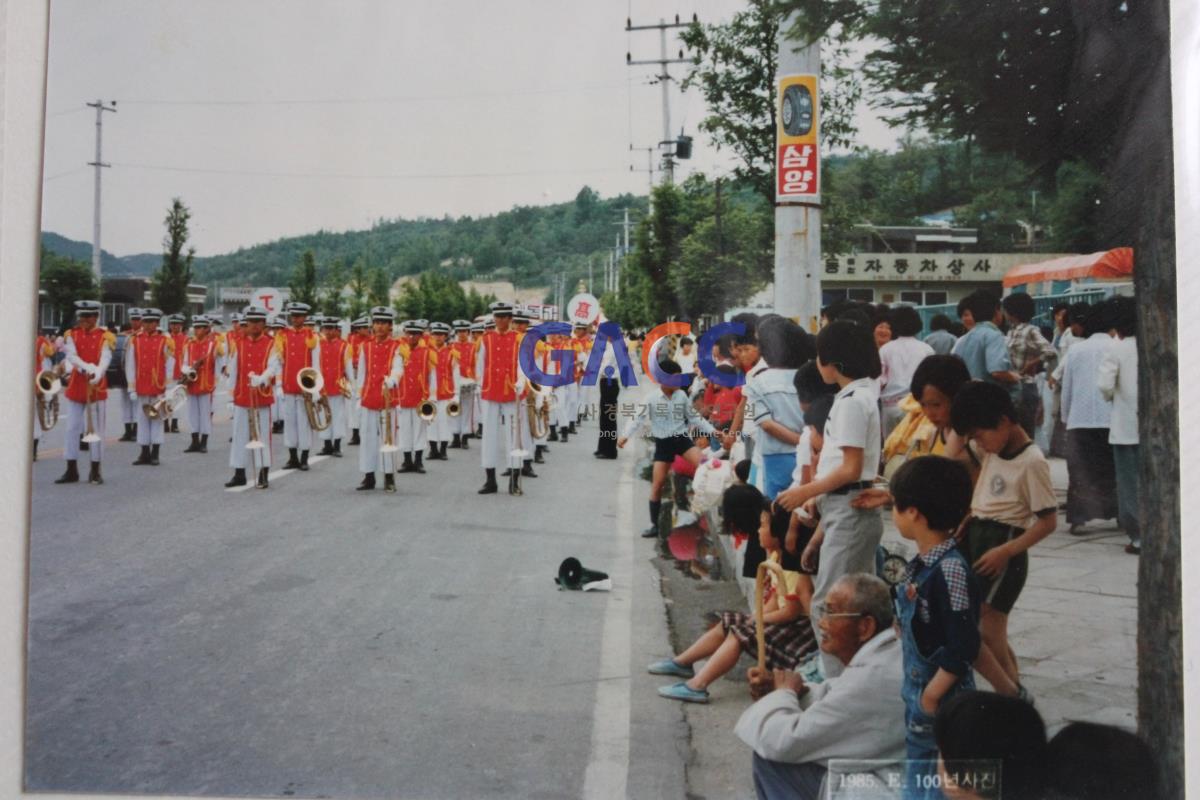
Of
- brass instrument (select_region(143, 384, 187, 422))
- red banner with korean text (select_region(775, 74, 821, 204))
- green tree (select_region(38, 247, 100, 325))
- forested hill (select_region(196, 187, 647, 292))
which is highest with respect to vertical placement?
red banner with korean text (select_region(775, 74, 821, 204))

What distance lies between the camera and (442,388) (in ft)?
32.0

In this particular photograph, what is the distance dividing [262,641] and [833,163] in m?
3.26

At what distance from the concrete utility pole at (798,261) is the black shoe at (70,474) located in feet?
11.5

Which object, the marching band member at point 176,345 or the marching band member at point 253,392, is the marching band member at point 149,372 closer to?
the marching band member at point 176,345

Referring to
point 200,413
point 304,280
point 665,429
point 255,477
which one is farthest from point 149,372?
point 665,429

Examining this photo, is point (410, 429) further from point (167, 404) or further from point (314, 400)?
point (167, 404)

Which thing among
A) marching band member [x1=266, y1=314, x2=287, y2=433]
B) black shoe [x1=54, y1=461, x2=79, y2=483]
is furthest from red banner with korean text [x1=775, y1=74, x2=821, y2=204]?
black shoe [x1=54, y1=461, x2=79, y2=483]

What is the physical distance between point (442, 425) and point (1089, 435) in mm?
6086

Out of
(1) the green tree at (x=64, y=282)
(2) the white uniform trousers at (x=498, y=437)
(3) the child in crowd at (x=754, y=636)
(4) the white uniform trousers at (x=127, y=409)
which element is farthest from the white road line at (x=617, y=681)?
(4) the white uniform trousers at (x=127, y=409)

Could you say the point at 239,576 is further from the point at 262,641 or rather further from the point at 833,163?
the point at 833,163

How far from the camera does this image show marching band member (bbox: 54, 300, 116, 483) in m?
4.91

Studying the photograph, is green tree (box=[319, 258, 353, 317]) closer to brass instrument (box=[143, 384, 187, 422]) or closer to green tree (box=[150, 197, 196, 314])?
green tree (box=[150, 197, 196, 314])

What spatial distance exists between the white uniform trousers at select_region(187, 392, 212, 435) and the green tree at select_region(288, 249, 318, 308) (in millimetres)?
1731

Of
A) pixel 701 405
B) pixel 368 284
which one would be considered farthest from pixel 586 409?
pixel 368 284
